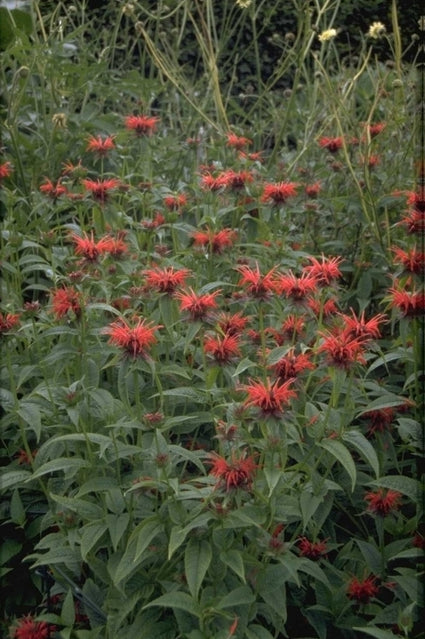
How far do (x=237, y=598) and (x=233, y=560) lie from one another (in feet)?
0.19

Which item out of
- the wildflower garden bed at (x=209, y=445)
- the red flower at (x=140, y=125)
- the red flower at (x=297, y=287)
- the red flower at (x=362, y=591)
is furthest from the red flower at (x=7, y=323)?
the red flower at (x=140, y=125)

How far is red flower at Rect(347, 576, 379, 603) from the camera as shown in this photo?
1481mm

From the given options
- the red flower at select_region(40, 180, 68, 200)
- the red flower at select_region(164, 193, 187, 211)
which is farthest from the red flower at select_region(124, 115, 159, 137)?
the red flower at select_region(40, 180, 68, 200)

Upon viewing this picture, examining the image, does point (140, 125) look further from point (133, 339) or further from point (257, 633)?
point (257, 633)

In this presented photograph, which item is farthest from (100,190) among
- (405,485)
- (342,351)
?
(405,485)

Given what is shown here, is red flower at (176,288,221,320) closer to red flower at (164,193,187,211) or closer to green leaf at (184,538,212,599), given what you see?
green leaf at (184,538,212,599)

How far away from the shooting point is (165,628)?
4.62 ft

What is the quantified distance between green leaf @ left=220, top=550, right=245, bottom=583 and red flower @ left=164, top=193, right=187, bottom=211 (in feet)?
3.34

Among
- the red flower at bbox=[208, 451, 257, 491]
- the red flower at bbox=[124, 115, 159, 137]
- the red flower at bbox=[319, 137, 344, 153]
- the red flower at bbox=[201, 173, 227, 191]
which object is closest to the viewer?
the red flower at bbox=[208, 451, 257, 491]

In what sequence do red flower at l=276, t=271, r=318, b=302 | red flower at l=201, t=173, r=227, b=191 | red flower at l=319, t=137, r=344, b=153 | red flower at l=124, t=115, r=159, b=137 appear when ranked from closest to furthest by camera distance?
red flower at l=276, t=271, r=318, b=302
red flower at l=201, t=173, r=227, b=191
red flower at l=124, t=115, r=159, b=137
red flower at l=319, t=137, r=344, b=153

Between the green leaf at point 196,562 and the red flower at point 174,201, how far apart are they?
1.00 m

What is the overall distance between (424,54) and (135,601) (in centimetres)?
164

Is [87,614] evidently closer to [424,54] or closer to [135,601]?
[135,601]

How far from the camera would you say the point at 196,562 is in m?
1.30
